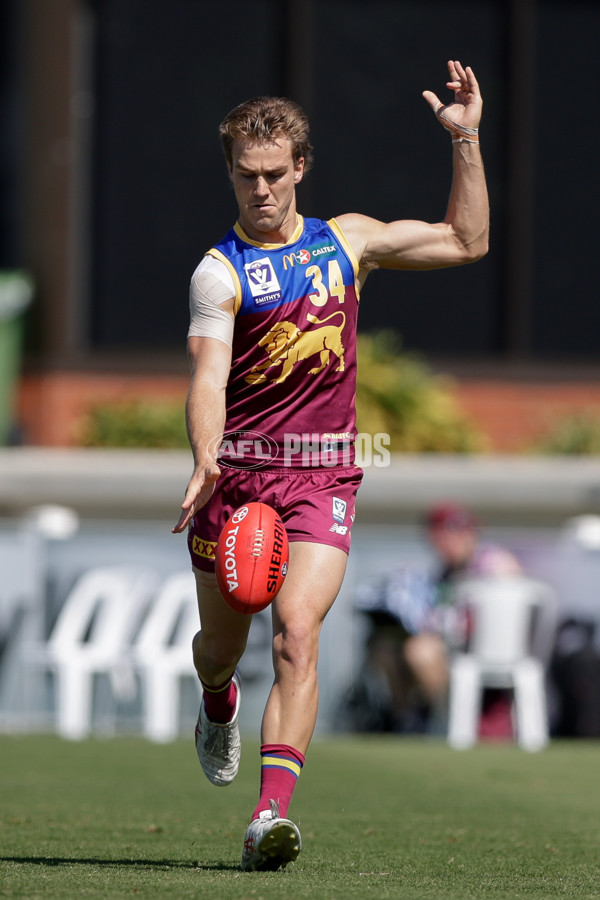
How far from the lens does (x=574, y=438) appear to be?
15.0 m

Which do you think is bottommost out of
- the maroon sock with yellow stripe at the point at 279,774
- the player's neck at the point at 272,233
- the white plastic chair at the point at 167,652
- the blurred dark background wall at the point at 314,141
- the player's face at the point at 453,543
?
the white plastic chair at the point at 167,652

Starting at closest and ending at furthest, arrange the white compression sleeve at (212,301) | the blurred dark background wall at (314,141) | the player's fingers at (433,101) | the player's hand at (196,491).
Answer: the player's hand at (196,491)
the white compression sleeve at (212,301)
the player's fingers at (433,101)
the blurred dark background wall at (314,141)

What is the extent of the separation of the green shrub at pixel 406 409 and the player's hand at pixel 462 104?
853 centimetres

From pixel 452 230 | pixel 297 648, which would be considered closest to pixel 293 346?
pixel 452 230

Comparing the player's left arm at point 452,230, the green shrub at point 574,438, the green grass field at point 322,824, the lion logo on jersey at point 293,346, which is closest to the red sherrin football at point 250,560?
the lion logo on jersey at point 293,346

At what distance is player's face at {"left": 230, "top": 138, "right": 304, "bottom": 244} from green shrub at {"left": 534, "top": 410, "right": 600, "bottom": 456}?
983cm

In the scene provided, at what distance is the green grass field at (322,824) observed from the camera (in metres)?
4.64

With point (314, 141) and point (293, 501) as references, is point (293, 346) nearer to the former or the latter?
point (293, 501)

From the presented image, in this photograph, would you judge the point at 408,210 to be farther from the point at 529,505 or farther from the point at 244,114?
the point at 244,114

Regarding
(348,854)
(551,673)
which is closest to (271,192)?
(348,854)

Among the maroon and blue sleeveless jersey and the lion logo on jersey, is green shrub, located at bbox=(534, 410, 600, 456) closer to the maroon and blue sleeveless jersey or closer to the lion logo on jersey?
the maroon and blue sleeveless jersey

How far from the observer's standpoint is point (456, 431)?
15023 mm

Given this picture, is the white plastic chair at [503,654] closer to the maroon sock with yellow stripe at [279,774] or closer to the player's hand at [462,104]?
the player's hand at [462,104]

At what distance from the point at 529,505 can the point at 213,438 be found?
9.27 metres
